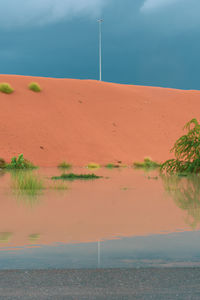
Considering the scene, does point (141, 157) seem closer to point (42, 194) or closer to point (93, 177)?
point (93, 177)

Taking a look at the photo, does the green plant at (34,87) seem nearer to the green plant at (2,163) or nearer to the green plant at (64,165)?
the green plant at (64,165)

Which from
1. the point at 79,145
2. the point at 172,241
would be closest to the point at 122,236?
the point at 172,241

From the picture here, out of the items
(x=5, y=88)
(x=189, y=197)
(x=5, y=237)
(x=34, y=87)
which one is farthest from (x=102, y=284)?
(x=34, y=87)

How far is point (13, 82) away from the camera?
4597 cm

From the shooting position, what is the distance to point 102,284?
4.27 metres

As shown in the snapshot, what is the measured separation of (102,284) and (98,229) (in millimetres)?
3051

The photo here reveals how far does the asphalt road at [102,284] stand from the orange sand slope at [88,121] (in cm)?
2727

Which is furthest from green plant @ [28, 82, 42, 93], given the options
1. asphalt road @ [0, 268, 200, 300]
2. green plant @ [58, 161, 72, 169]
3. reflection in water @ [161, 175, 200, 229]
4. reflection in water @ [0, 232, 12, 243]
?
asphalt road @ [0, 268, 200, 300]

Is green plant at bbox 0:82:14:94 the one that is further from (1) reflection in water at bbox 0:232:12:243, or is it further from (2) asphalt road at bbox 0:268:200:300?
(2) asphalt road at bbox 0:268:200:300

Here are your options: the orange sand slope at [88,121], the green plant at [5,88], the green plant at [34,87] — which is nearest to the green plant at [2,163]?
the orange sand slope at [88,121]

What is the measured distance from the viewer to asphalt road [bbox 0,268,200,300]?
401 cm

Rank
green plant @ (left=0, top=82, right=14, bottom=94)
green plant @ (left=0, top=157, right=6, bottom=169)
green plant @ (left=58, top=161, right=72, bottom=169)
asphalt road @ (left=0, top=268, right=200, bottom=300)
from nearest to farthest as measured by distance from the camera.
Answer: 1. asphalt road @ (left=0, top=268, right=200, bottom=300)
2. green plant @ (left=0, top=157, right=6, bottom=169)
3. green plant @ (left=58, top=161, right=72, bottom=169)
4. green plant @ (left=0, top=82, right=14, bottom=94)

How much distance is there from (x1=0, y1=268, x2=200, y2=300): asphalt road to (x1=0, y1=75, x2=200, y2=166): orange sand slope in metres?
27.3

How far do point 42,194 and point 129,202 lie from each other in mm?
2335
